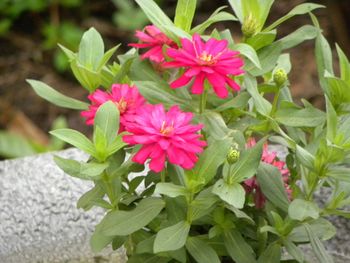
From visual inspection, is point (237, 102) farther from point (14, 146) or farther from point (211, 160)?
point (14, 146)

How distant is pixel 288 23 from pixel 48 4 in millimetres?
754

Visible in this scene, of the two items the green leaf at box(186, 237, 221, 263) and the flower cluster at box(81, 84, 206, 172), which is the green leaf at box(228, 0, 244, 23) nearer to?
the flower cluster at box(81, 84, 206, 172)

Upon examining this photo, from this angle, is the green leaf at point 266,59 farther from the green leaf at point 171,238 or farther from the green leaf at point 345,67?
the green leaf at point 171,238

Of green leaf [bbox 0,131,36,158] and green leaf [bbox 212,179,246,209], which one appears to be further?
green leaf [bbox 0,131,36,158]

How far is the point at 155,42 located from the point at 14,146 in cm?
121

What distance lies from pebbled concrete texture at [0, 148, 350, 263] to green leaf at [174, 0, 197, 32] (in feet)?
1.26

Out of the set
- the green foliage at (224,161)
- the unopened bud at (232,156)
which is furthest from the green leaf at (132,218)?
the unopened bud at (232,156)

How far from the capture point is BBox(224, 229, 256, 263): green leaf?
954 millimetres

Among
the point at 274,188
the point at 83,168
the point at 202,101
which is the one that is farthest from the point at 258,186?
the point at 83,168

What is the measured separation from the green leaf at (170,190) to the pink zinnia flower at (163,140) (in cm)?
3

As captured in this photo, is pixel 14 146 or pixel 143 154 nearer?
pixel 143 154

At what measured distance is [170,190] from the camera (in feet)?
2.83

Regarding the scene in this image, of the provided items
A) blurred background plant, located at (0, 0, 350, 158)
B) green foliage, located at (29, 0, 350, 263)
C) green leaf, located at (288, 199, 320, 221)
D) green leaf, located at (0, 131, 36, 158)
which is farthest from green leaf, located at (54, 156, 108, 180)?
blurred background plant, located at (0, 0, 350, 158)

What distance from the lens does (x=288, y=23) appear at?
101 inches
